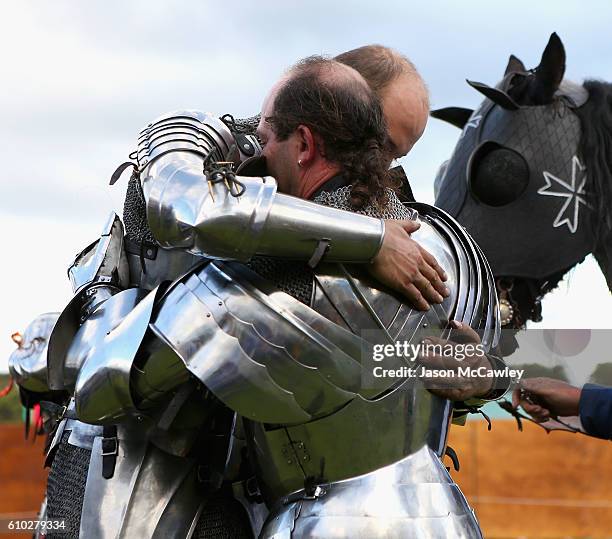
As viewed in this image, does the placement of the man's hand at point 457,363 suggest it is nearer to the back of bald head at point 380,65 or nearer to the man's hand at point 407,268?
the man's hand at point 407,268

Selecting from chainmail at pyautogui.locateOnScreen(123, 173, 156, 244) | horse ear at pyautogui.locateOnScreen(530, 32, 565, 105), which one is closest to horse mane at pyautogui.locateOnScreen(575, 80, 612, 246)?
horse ear at pyautogui.locateOnScreen(530, 32, 565, 105)

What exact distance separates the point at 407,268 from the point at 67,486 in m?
1.05

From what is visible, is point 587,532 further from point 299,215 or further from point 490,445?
point 299,215

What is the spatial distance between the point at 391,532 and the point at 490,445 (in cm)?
1041

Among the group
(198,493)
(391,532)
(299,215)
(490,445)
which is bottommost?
(490,445)

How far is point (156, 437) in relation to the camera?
2.44 m

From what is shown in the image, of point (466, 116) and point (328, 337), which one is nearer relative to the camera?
point (328, 337)

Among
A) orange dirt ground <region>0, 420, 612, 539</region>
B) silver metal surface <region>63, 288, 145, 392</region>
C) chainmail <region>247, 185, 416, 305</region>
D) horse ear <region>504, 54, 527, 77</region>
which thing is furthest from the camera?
orange dirt ground <region>0, 420, 612, 539</region>

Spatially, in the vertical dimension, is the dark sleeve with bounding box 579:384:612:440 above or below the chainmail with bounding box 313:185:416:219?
below

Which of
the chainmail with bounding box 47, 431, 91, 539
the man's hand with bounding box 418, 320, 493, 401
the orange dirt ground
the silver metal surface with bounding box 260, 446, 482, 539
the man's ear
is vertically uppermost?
the man's ear

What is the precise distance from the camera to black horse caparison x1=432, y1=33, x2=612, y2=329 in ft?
12.8

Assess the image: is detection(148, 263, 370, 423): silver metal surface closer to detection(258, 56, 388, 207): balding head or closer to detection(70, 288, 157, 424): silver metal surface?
detection(70, 288, 157, 424): silver metal surface

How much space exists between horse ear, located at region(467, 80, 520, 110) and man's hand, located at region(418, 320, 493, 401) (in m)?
1.82

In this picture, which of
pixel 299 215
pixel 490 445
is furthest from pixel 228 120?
pixel 490 445
